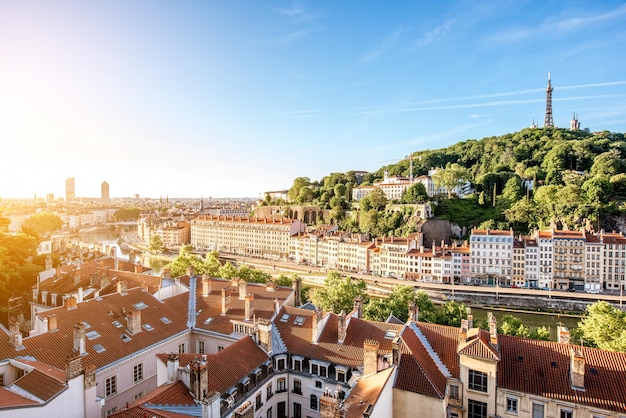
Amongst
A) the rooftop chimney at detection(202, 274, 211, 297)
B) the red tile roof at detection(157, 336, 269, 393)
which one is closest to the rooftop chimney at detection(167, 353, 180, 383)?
A: the red tile roof at detection(157, 336, 269, 393)

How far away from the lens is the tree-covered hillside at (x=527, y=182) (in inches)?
2068

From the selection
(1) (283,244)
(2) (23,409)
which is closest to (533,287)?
(1) (283,244)

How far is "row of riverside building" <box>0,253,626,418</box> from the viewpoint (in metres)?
9.23

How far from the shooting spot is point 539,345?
11.5 meters

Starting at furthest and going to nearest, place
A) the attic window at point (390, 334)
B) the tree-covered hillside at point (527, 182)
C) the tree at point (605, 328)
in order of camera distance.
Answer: the tree-covered hillside at point (527, 182) → the tree at point (605, 328) → the attic window at point (390, 334)

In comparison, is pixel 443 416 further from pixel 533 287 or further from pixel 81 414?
pixel 533 287

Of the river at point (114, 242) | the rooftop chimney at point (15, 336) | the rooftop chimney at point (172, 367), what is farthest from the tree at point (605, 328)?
the river at point (114, 242)

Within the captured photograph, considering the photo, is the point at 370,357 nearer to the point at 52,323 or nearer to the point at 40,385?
the point at 40,385

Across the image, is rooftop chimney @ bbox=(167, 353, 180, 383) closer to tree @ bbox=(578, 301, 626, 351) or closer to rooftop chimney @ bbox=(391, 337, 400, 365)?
rooftop chimney @ bbox=(391, 337, 400, 365)

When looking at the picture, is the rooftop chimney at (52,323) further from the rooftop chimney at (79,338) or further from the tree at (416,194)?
the tree at (416,194)

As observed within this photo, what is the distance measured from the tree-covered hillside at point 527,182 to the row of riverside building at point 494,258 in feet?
23.8

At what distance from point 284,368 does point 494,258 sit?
134 ft

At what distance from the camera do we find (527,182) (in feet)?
226

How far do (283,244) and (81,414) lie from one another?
55.6 m
